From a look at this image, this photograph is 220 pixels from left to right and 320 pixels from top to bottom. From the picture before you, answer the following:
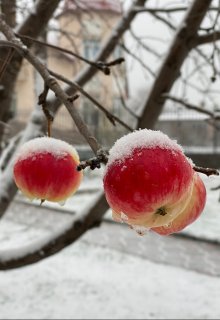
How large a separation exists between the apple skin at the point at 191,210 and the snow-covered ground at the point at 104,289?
3.18 meters

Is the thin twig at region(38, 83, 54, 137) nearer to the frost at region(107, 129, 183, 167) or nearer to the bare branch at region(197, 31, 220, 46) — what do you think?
the frost at region(107, 129, 183, 167)

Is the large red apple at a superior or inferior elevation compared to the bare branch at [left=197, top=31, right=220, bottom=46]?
inferior

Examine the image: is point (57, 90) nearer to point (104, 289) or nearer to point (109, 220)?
point (104, 289)

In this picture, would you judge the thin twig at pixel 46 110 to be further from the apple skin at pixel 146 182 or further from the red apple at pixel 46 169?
the apple skin at pixel 146 182

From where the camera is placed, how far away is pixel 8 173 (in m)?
3.19

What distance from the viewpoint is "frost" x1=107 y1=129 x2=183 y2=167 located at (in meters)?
→ 0.83

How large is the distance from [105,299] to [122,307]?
312mm

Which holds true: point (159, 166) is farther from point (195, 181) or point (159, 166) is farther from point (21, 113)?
point (21, 113)

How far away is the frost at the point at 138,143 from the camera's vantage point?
32.7 inches

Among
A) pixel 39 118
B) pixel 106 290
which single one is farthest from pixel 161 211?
pixel 106 290

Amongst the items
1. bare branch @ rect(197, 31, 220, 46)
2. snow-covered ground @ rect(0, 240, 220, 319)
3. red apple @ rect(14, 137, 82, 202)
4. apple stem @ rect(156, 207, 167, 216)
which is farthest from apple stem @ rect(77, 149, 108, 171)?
snow-covered ground @ rect(0, 240, 220, 319)

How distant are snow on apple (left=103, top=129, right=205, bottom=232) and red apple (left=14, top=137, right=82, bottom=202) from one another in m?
0.28

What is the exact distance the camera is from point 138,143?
845 mm

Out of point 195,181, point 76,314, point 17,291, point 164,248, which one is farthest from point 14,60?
point 164,248
